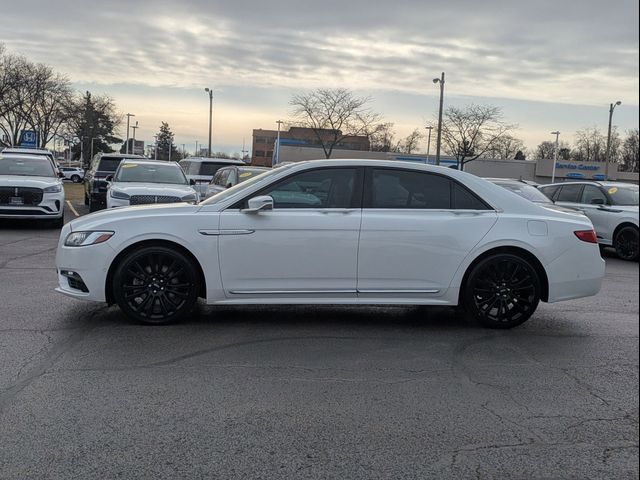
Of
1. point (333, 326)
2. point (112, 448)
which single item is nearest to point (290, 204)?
point (333, 326)

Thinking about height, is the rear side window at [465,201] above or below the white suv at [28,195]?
above

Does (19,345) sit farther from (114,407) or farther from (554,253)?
(554,253)

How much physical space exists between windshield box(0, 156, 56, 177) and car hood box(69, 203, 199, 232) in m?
9.78

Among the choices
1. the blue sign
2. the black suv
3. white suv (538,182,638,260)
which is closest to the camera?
white suv (538,182,638,260)

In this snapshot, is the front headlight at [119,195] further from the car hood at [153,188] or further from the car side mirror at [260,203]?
the car side mirror at [260,203]

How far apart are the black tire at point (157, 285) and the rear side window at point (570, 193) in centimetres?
1066

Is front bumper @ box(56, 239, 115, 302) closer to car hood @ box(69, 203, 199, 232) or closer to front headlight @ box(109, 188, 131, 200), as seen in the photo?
car hood @ box(69, 203, 199, 232)

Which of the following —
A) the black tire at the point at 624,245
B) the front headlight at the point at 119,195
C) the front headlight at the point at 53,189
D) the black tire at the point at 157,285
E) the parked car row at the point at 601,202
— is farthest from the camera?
the front headlight at the point at 53,189

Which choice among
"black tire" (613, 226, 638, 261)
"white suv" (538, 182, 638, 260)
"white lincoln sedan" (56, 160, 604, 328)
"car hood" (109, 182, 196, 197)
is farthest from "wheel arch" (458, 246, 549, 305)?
"car hood" (109, 182, 196, 197)

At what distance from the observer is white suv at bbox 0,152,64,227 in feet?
44.0

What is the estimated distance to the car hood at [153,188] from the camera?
41.8ft

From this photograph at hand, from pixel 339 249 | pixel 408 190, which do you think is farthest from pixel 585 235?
pixel 339 249

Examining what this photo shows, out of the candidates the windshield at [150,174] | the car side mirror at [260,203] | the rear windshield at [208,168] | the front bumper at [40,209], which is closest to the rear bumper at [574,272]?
the car side mirror at [260,203]

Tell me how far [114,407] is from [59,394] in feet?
1.51
